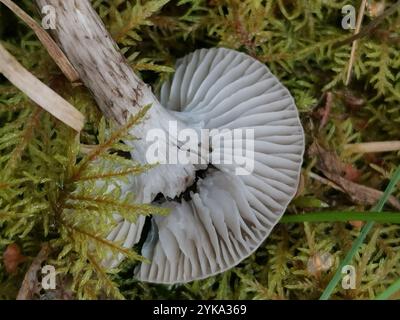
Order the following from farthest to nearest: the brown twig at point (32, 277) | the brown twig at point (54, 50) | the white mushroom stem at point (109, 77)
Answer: the brown twig at point (32, 277) < the brown twig at point (54, 50) < the white mushroom stem at point (109, 77)

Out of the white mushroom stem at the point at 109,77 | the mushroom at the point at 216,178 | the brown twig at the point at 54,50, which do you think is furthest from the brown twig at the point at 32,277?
the brown twig at the point at 54,50

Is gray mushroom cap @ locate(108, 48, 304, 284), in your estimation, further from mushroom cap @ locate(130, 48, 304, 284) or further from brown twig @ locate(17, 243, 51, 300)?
brown twig @ locate(17, 243, 51, 300)

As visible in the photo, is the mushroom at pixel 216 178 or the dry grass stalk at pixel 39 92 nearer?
the dry grass stalk at pixel 39 92

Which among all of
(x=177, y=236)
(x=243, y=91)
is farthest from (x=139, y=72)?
(x=177, y=236)

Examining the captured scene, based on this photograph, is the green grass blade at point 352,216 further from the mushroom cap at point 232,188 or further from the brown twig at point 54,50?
the brown twig at point 54,50

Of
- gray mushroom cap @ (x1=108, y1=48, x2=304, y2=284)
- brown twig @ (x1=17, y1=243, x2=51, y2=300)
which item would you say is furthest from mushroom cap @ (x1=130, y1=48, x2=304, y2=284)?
brown twig @ (x1=17, y1=243, x2=51, y2=300)

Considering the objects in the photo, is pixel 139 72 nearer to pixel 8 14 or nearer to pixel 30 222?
pixel 8 14

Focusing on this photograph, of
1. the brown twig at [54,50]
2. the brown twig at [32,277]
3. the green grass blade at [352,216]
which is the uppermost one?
the brown twig at [54,50]
